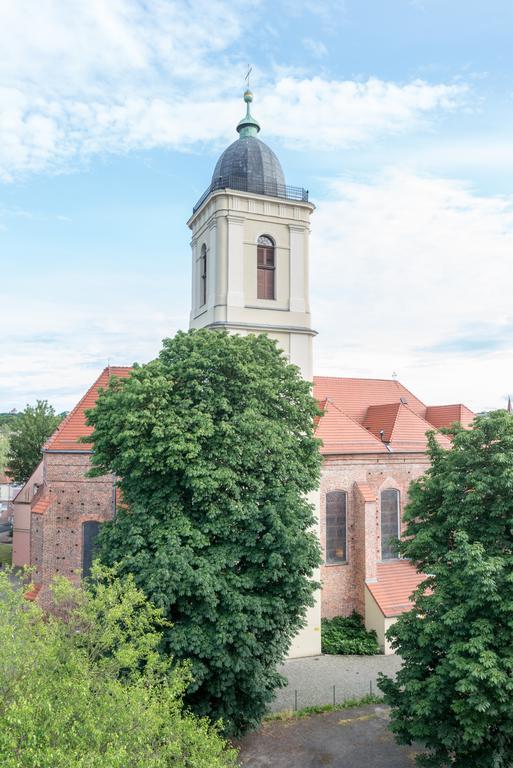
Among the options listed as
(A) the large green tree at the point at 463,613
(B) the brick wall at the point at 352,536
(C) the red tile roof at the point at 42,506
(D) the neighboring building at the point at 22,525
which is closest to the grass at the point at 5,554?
(D) the neighboring building at the point at 22,525

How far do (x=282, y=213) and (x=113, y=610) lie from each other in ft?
59.1

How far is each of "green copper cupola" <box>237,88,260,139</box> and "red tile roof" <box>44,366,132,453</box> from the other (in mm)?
12124

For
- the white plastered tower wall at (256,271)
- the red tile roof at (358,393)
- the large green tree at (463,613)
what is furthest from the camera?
the red tile roof at (358,393)

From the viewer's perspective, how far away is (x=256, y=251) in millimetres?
23734

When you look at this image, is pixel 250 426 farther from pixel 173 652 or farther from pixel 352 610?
pixel 352 610

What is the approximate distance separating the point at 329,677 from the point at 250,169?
2095 centimetres

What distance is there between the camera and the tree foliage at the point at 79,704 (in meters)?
7.69

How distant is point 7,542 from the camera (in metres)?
48.1

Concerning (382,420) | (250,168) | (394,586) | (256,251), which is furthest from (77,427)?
(394,586)

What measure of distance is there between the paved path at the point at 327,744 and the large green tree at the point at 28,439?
29.2m

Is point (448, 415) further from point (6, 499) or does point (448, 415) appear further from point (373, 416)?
point (6, 499)

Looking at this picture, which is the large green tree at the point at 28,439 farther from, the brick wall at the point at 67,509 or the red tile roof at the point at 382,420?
the red tile roof at the point at 382,420

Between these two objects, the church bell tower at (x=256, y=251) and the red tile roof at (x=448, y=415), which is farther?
the red tile roof at (x=448, y=415)

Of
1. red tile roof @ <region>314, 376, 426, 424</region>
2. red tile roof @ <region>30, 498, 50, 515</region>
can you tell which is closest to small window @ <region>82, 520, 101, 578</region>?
red tile roof @ <region>30, 498, 50, 515</region>
